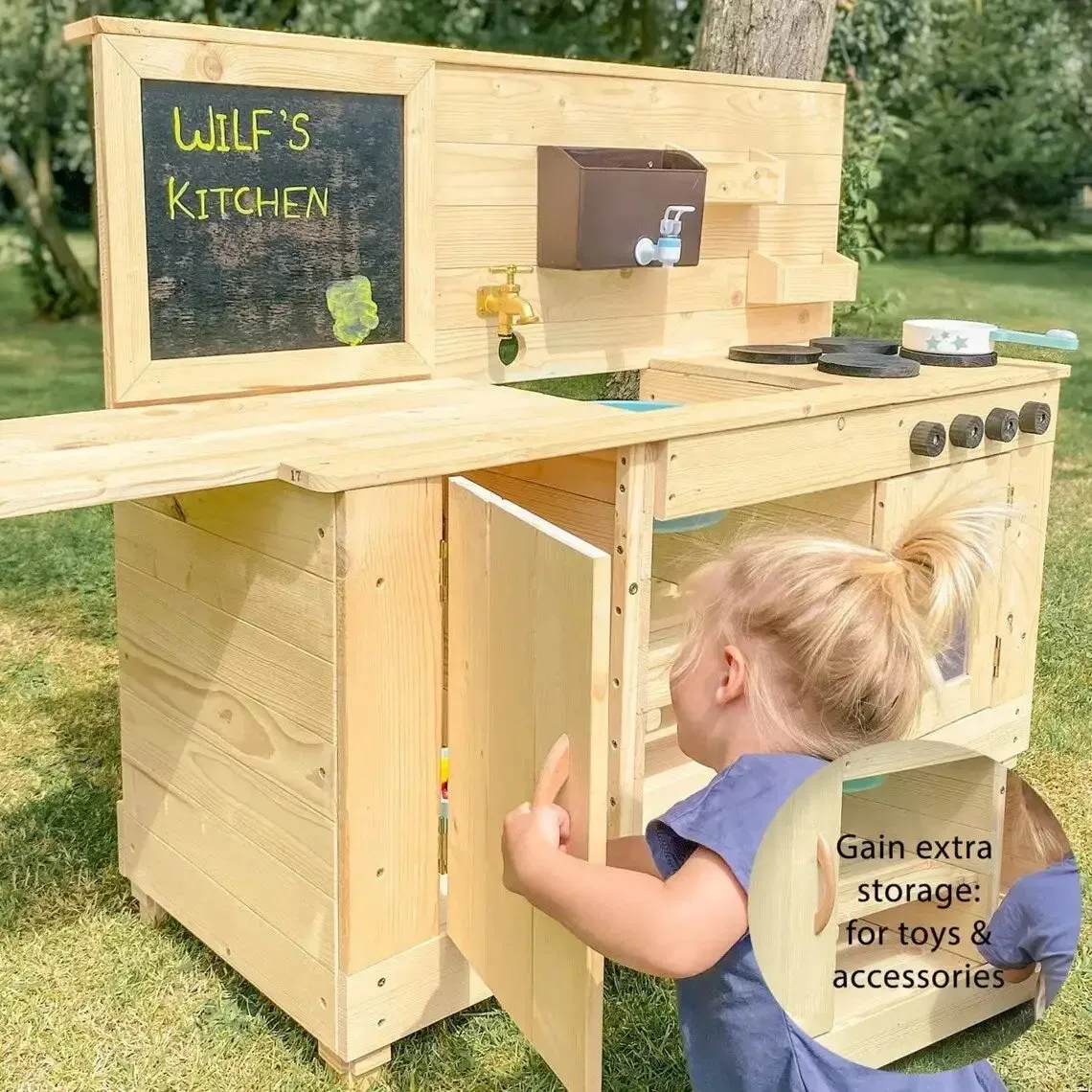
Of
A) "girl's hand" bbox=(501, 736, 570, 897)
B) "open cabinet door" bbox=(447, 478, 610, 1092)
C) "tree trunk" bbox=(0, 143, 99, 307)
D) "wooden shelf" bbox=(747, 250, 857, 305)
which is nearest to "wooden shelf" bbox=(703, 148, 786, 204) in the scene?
"wooden shelf" bbox=(747, 250, 857, 305)

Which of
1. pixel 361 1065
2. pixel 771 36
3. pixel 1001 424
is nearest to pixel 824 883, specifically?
pixel 361 1065

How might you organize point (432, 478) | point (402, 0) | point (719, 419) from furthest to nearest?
point (402, 0) → point (719, 419) → point (432, 478)

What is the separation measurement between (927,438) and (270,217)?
1319 mm

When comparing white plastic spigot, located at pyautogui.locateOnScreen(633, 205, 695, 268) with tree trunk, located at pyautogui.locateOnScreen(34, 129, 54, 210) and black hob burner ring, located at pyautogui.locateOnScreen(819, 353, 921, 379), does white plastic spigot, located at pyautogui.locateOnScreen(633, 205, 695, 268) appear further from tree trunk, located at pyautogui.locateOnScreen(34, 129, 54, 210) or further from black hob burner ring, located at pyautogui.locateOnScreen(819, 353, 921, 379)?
tree trunk, located at pyautogui.locateOnScreen(34, 129, 54, 210)

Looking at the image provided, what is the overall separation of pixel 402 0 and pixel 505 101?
9003 mm

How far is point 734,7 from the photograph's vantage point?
376 centimetres

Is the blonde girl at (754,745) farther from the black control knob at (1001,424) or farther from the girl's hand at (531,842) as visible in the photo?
the black control knob at (1001,424)

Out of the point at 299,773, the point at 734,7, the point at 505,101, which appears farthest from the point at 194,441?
the point at 734,7

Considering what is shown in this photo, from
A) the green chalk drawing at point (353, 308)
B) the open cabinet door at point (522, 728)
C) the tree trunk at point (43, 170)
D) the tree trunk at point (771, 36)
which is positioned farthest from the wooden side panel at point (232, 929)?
the tree trunk at point (43, 170)

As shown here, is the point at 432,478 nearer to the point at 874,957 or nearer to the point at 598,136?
the point at 874,957

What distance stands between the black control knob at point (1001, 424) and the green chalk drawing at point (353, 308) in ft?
4.20

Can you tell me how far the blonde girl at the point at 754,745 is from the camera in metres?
1.54

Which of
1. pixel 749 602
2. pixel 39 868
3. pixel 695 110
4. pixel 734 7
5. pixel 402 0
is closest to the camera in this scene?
pixel 749 602

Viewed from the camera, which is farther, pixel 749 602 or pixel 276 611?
pixel 276 611
